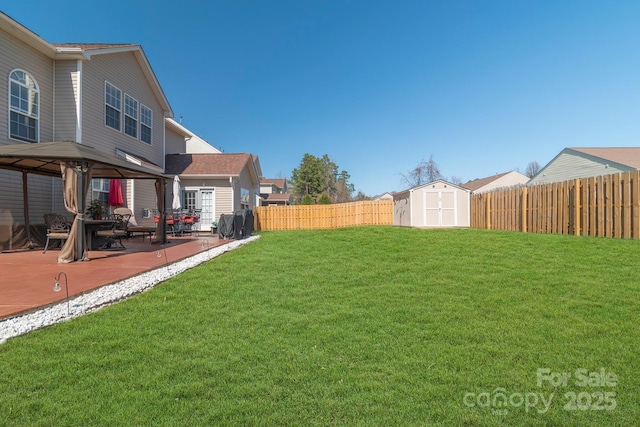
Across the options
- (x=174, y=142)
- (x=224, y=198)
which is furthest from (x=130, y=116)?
(x=174, y=142)

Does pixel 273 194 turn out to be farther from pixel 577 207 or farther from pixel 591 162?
pixel 577 207

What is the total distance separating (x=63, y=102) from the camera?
10469mm

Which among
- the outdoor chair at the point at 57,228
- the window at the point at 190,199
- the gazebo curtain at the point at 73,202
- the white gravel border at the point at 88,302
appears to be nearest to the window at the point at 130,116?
the window at the point at 190,199

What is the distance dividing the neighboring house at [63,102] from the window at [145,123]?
284 mm

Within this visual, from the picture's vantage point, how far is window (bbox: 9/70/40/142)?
904 centimetres

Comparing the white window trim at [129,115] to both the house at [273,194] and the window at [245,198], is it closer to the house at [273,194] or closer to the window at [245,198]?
the window at [245,198]

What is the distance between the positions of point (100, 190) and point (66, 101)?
3.22 metres

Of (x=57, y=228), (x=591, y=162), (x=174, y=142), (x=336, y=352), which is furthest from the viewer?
(x=591, y=162)

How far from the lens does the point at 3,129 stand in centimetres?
870

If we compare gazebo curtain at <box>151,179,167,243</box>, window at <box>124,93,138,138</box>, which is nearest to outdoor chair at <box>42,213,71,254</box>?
gazebo curtain at <box>151,179,167,243</box>

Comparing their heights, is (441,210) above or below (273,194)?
below

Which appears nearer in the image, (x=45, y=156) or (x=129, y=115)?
(x=45, y=156)

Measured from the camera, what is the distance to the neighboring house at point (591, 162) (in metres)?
18.1

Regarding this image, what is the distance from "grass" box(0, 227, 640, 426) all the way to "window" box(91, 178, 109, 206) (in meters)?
8.83
